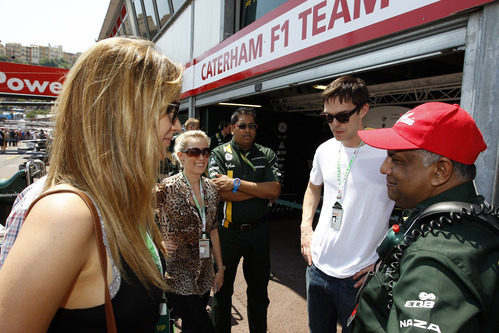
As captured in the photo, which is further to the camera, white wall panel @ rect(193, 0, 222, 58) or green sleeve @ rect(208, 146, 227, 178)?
white wall panel @ rect(193, 0, 222, 58)

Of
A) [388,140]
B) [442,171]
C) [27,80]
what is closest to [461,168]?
[442,171]

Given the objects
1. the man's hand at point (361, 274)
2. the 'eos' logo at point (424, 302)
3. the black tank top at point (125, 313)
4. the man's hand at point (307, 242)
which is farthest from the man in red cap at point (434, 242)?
the man's hand at point (307, 242)

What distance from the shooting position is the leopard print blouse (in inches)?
85.2

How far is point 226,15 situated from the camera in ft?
18.2

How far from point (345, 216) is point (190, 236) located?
116cm

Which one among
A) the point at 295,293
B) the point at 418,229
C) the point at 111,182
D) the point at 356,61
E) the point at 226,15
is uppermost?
the point at 226,15

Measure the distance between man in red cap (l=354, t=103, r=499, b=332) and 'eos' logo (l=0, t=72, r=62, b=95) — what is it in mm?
14063

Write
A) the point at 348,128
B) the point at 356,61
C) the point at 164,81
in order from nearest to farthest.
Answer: the point at 164,81
the point at 348,128
the point at 356,61

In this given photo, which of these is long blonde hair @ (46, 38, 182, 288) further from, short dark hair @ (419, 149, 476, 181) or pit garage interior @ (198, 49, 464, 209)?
pit garage interior @ (198, 49, 464, 209)

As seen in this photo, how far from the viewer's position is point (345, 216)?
1.97 metres

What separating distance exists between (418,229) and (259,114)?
20.5ft

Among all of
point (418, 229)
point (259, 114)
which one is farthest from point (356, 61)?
point (259, 114)

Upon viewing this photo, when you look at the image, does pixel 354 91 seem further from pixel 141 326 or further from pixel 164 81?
pixel 141 326

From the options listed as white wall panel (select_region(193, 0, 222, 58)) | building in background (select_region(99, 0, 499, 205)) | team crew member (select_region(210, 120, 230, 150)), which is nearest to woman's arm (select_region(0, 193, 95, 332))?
building in background (select_region(99, 0, 499, 205))
